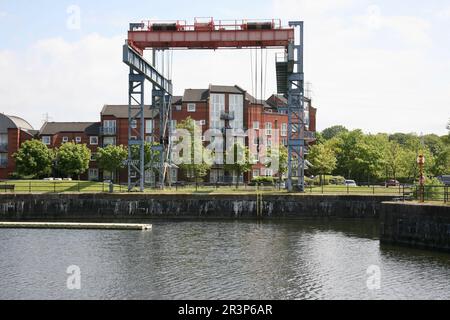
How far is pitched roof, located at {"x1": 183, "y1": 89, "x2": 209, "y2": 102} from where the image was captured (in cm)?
7525

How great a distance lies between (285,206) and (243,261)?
1955cm

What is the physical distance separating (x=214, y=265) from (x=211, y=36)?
84.4ft

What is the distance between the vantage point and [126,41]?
4388cm

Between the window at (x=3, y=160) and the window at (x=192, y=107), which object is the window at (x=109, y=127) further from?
the window at (x=3, y=160)

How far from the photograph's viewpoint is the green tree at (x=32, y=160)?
69562 millimetres

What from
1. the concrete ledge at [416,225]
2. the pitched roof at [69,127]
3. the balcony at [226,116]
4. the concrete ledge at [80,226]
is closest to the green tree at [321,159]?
the balcony at [226,116]

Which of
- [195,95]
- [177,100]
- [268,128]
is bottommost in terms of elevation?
[268,128]

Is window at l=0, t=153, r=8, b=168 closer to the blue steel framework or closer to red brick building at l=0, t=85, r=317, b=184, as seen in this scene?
red brick building at l=0, t=85, r=317, b=184

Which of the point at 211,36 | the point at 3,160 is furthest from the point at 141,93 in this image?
the point at 3,160

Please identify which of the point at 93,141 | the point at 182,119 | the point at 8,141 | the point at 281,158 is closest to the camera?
the point at 281,158

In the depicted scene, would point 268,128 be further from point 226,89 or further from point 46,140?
A: point 46,140

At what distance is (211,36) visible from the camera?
44719 mm

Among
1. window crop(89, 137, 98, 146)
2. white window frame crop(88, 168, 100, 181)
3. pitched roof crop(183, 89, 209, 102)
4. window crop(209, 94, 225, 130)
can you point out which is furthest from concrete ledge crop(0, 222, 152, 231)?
window crop(89, 137, 98, 146)
